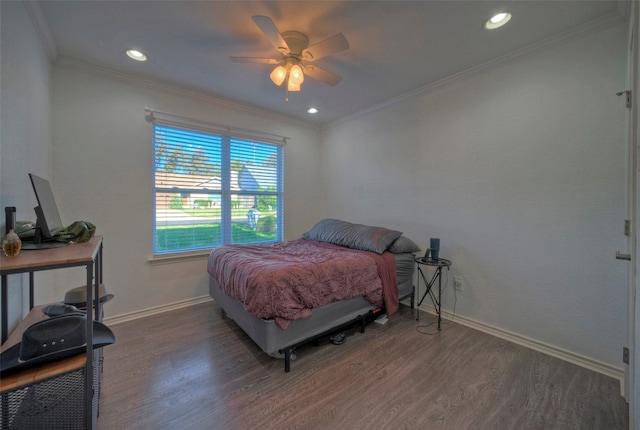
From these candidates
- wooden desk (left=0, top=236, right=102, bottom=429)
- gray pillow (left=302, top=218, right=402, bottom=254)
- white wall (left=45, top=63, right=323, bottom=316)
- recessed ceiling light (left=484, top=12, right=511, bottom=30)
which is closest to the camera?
wooden desk (left=0, top=236, right=102, bottom=429)

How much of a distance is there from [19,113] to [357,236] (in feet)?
9.43

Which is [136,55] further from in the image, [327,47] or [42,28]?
[327,47]

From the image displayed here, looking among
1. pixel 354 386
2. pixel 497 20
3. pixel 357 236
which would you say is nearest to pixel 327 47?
pixel 497 20

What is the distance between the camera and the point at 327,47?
1.85 metres

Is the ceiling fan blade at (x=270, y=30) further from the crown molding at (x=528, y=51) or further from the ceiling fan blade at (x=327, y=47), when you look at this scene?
the crown molding at (x=528, y=51)

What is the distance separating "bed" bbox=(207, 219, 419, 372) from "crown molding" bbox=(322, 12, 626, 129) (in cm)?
173

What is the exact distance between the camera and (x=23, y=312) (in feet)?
5.14

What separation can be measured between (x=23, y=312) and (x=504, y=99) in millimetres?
4091

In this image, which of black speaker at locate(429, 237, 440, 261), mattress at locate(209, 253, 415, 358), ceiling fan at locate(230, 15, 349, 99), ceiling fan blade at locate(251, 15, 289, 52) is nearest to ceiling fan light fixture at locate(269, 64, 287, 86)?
ceiling fan at locate(230, 15, 349, 99)

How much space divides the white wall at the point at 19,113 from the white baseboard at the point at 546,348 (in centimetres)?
353

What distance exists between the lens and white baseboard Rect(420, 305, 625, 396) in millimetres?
1824

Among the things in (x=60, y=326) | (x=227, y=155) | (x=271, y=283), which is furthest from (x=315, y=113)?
(x=60, y=326)

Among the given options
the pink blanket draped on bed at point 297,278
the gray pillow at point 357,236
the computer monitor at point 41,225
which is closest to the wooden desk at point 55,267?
the computer monitor at point 41,225

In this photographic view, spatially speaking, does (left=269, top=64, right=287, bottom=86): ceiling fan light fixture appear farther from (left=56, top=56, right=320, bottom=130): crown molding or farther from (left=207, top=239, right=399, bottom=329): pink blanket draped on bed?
(left=207, top=239, right=399, bottom=329): pink blanket draped on bed
